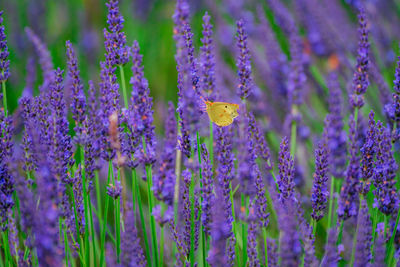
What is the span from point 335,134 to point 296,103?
0.39 m

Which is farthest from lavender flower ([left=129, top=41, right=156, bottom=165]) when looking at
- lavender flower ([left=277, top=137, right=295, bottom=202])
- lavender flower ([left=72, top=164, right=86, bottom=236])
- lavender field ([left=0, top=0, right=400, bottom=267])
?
lavender flower ([left=277, top=137, right=295, bottom=202])

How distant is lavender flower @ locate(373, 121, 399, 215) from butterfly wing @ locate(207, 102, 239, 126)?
1.55ft

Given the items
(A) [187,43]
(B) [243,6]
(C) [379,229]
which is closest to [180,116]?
(A) [187,43]

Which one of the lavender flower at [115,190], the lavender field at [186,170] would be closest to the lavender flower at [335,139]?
the lavender field at [186,170]

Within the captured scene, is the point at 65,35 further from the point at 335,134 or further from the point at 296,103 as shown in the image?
the point at 335,134

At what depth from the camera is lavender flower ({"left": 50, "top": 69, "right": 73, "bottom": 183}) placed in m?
1.41

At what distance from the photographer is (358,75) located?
172 centimetres

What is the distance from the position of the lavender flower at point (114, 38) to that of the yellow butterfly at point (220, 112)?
0.32 metres

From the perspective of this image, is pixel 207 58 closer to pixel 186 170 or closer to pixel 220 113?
pixel 220 113

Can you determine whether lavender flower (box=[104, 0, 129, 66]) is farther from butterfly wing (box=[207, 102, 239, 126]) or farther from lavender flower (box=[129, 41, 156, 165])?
butterfly wing (box=[207, 102, 239, 126])

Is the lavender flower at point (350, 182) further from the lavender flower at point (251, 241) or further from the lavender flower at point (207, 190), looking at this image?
the lavender flower at point (207, 190)

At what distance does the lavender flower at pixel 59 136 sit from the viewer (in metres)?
1.41

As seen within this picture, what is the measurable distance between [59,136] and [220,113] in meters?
0.53

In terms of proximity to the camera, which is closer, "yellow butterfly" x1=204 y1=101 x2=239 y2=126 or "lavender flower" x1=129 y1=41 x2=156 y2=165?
"lavender flower" x1=129 y1=41 x2=156 y2=165
